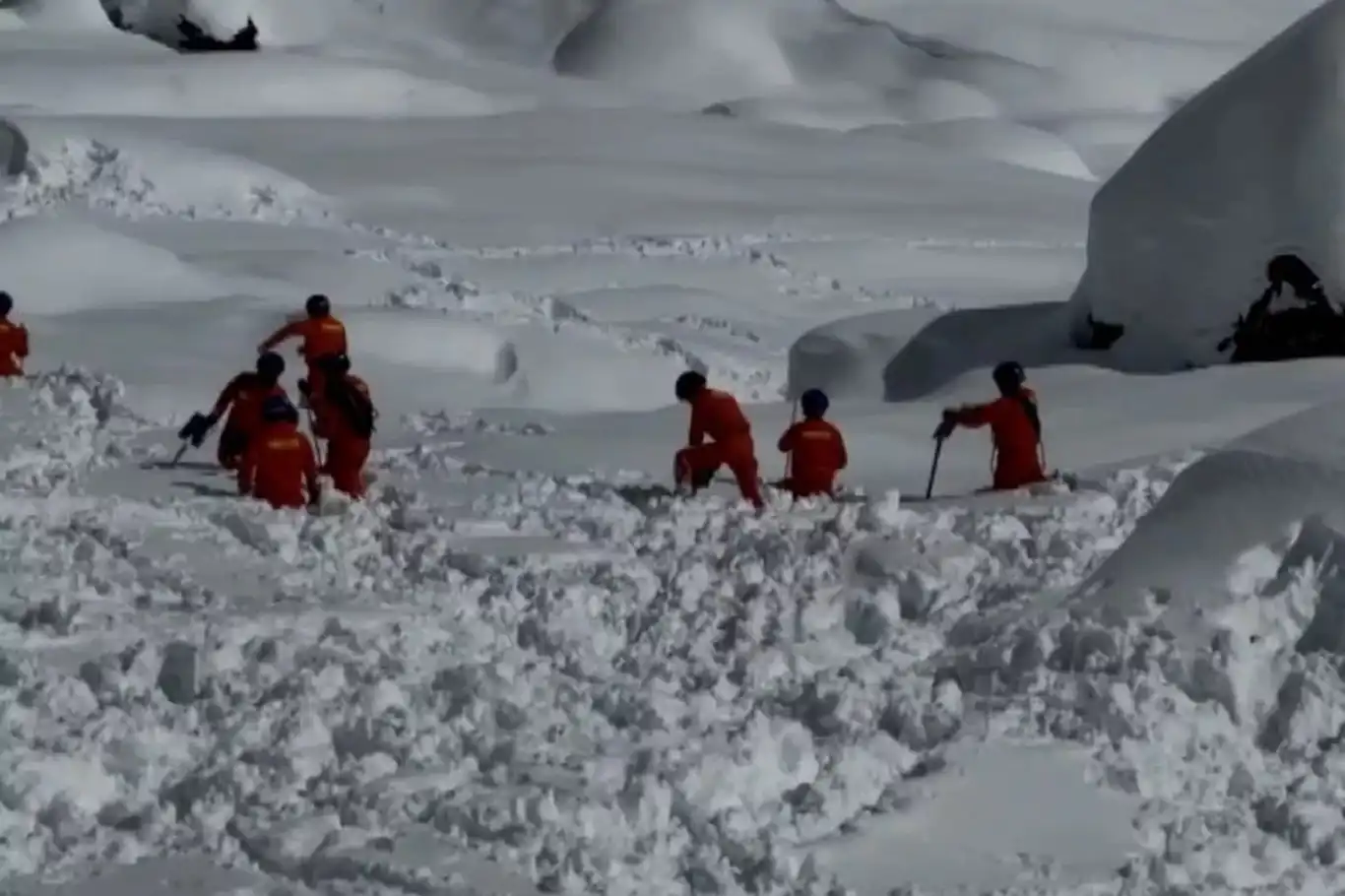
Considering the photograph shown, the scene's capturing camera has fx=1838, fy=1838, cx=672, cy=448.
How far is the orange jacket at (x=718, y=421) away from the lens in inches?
360

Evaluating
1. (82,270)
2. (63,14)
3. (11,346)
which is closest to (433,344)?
(11,346)

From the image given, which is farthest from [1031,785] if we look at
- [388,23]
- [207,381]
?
[388,23]

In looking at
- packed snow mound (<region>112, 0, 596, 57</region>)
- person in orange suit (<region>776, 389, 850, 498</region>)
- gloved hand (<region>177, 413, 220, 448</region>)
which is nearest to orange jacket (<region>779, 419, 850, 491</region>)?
person in orange suit (<region>776, 389, 850, 498</region>)

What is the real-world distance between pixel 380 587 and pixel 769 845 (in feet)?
9.69

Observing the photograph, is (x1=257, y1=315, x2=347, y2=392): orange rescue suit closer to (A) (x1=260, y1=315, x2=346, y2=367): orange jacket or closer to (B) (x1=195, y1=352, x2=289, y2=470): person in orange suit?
(A) (x1=260, y1=315, x2=346, y2=367): orange jacket

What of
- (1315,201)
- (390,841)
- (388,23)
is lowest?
(390,841)

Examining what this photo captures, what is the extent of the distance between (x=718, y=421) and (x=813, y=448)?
1.68 feet

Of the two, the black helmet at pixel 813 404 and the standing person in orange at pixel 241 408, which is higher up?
the black helmet at pixel 813 404

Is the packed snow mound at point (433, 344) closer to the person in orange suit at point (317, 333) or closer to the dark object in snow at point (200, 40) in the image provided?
the person in orange suit at point (317, 333)

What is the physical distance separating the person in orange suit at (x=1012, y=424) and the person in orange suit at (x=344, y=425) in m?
2.92

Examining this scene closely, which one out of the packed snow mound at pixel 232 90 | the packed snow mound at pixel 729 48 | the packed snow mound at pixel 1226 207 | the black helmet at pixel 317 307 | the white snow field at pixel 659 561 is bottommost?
the white snow field at pixel 659 561

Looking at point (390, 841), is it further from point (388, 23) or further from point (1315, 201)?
point (388, 23)

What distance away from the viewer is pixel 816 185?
81.2 feet

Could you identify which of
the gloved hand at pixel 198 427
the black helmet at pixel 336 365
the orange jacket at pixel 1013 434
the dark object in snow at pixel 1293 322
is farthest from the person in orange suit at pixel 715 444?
the dark object in snow at pixel 1293 322
